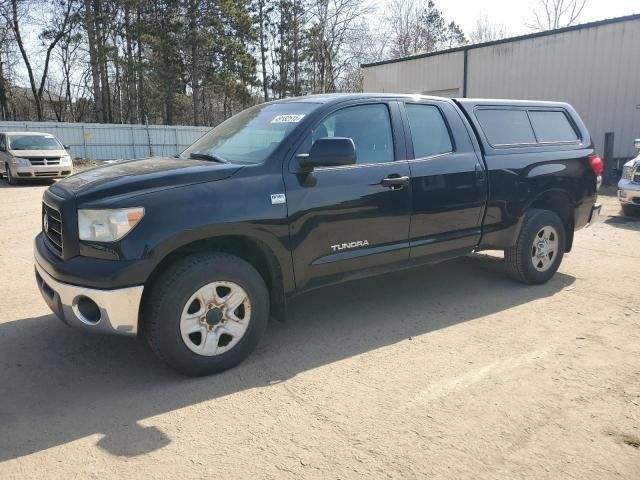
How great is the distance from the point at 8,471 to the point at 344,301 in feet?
10.1

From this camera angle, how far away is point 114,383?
135 inches

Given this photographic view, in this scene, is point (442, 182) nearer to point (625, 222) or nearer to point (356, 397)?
point (356, 397)

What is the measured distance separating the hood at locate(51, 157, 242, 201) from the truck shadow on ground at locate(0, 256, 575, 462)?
1.21 meters

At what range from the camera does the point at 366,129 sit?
4219 millimetres

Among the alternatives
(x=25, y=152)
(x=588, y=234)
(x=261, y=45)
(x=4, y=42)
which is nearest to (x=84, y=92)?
(x=4, y=42)

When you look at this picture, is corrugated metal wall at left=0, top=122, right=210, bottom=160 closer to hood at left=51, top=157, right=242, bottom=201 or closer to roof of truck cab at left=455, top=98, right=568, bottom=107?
roof of truck cab at left=455, top=98, right=568, bottom=107

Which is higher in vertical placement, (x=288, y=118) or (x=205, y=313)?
(x=288, y=118)

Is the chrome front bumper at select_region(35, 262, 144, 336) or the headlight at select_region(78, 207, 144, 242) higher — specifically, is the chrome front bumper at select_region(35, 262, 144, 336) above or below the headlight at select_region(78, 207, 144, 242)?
below

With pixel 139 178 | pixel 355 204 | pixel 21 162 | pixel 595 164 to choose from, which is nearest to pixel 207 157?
pixel 139 178

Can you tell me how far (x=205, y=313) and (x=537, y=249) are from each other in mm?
3641

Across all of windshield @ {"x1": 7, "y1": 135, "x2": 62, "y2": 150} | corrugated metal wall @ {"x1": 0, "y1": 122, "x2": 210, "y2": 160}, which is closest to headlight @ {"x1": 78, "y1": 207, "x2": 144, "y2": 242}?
windshield @ {"x1": 7, "y1": 135, "x2": 62, "y2": 150}

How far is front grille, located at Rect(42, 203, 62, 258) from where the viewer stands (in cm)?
342

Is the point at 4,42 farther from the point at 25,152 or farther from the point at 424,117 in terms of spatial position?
the point at 424,117

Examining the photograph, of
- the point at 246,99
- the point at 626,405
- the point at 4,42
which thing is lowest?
the point at 626,405
